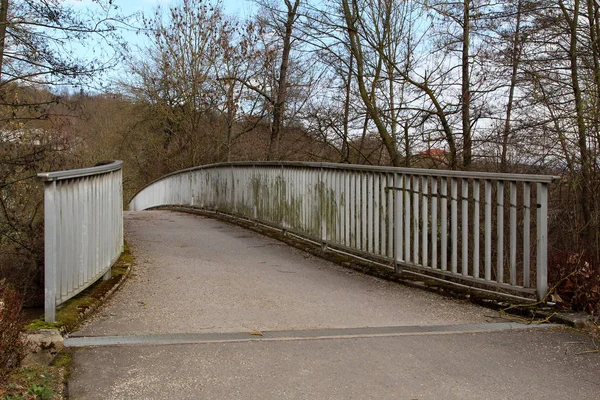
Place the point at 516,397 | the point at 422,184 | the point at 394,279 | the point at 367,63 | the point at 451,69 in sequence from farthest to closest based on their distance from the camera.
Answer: the point at 367,63
the point at 451,69
the point at 394,279
the point at 422,184
the point at 516,397

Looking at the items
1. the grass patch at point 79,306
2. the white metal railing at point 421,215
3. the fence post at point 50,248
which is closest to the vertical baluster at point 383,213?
the white metal railing at point 421,215

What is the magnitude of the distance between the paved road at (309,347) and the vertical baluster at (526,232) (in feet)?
1.58

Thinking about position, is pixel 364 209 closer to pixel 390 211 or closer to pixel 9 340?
pixel 390 211

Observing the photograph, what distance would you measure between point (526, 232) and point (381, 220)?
202cm

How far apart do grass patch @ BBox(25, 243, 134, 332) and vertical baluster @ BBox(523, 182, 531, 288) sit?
358 centimetres

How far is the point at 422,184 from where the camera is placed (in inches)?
237

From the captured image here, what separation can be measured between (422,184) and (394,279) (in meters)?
1.17

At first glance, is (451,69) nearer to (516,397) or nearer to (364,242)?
(364,242)

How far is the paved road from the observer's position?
3.42m

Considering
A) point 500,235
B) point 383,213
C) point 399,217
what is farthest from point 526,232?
point 383,213

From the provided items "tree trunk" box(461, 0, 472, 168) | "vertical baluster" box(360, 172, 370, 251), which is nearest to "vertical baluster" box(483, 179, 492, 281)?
"vertical baluster" box(360, 172, 370, 251)

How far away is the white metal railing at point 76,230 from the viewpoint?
4164mm

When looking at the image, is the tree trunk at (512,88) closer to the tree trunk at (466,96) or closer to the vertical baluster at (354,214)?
the tree trunk at (466,96)

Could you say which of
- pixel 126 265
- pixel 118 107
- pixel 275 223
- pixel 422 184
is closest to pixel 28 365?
pixel 126 265
